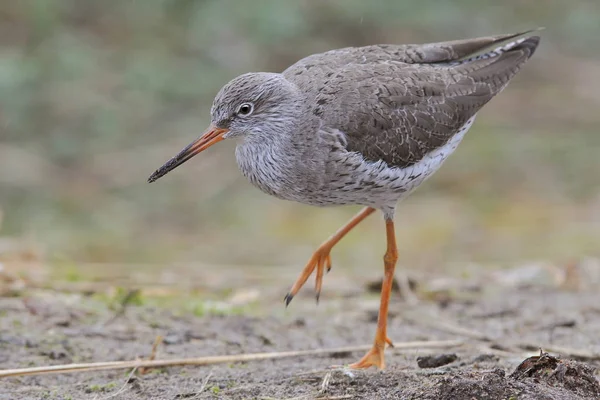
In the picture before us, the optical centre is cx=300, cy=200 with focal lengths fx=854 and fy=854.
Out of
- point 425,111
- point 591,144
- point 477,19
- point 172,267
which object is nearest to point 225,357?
point 425,111

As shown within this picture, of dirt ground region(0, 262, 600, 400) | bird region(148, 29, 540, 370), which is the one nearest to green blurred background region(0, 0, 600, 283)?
dirt ground region(0, 262, 600, 400)

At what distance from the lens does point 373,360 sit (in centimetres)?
525

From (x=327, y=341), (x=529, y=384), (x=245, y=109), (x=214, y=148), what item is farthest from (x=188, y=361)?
(x=214, y=148)

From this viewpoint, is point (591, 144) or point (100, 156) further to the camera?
point (591, 144)

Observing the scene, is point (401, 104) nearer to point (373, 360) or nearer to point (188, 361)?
point (373, 360)

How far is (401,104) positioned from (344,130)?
0.54 meters

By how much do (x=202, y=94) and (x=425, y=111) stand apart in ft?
19.4

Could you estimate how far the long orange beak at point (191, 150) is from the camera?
5402 millimetres

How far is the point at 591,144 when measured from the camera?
1162cm

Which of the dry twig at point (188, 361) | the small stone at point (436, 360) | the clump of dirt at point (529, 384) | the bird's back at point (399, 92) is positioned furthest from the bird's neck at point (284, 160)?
the clump of dirt at point (529, 384)

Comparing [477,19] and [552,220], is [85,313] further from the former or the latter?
[477,19]

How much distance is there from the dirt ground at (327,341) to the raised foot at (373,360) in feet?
0.34

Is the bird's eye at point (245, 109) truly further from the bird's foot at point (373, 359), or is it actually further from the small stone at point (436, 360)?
the small stone at point (436, 360)

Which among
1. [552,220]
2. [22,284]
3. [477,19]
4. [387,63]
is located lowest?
[22,284]
